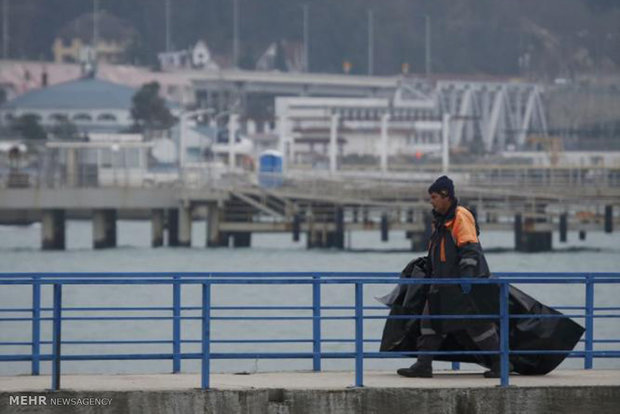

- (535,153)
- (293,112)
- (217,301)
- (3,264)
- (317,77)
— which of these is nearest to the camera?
(217,301)

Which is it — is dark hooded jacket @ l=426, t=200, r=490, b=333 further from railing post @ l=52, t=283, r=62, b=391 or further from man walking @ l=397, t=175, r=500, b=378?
railing post @ l=52, t=283, r=62, b=391

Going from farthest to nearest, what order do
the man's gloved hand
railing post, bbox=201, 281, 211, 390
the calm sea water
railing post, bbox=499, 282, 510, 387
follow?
1. the calm sea water
2. the man's gloved hand
3. railing post, bbox=499, 282, 510, 387
4. railing post, bbox=201, 281, 211, 390

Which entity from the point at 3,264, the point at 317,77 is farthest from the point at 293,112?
the point at 3,264

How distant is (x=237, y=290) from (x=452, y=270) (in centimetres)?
3499

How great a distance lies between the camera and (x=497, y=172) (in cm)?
11588

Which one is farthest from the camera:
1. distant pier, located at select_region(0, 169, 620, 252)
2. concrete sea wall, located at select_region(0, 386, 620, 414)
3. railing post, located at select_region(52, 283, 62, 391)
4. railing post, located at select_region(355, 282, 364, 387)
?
distant pier, located at select_region(0, 169, 620, 252)

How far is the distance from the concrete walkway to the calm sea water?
895cm

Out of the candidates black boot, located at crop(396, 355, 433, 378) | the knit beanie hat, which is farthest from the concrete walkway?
the knit beanie hat

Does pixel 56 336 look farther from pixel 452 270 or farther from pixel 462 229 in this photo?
pixel 462 229

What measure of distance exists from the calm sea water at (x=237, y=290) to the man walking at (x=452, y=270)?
31.3ft

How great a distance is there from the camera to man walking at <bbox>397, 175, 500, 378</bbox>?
14.2m

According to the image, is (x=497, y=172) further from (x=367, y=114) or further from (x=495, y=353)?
(x=495, y=353)

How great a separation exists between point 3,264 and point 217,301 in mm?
21451

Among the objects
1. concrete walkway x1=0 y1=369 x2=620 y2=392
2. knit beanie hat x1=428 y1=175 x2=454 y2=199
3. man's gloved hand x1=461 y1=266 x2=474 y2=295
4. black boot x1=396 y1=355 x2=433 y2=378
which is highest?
knit beanie hat x1=428 y1=175 x2=454 y2=199
